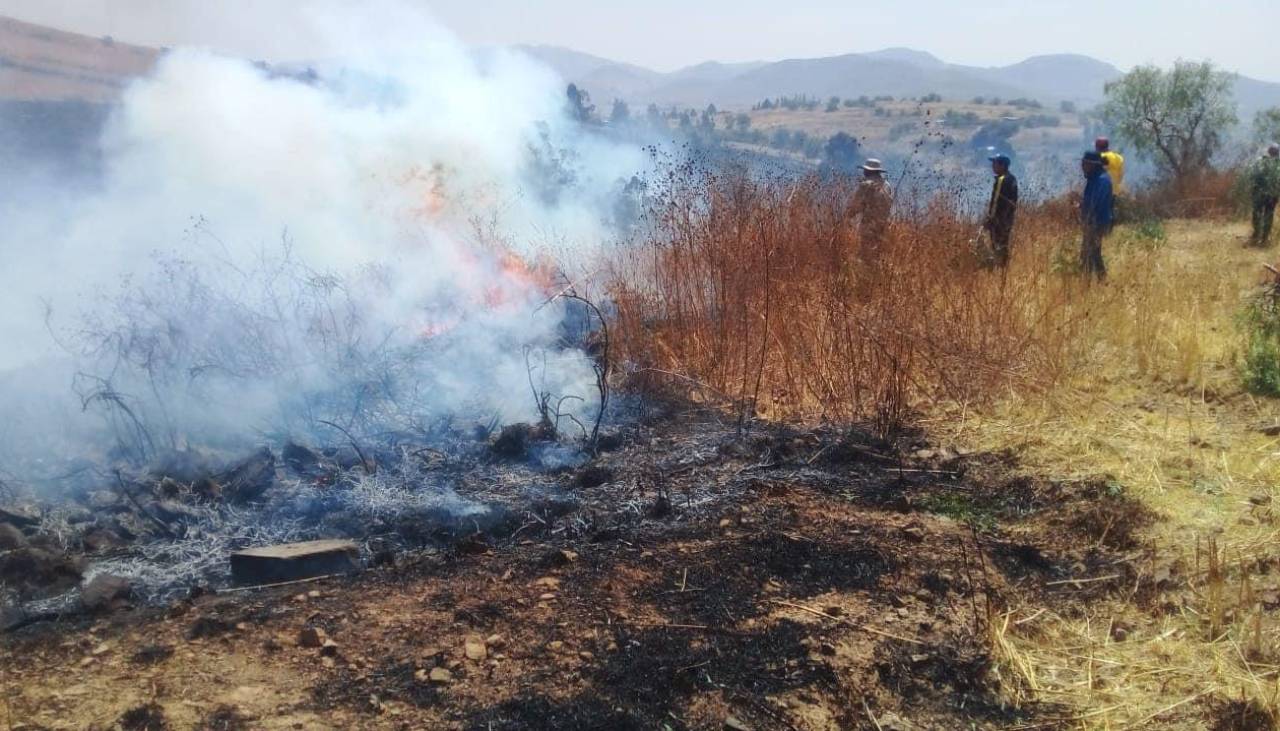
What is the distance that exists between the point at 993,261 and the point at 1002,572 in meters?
4.48

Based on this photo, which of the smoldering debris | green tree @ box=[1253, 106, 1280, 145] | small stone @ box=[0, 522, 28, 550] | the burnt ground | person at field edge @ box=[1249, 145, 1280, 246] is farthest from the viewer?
green tree @ box=[1253, 106, 1280, 145]

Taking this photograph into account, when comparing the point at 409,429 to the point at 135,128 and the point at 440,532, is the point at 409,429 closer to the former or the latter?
the point at 440,532

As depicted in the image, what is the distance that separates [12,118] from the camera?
566 inches

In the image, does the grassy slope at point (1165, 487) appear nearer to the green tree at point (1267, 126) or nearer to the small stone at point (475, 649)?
the small stone at point (475, 649)

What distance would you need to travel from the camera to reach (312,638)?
3102 mm

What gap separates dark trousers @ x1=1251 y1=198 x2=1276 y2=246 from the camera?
12.0 metres

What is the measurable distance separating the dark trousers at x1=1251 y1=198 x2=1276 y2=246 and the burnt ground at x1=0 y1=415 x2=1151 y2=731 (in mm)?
10299

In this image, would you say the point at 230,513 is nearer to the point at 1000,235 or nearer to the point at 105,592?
the point at 105,592

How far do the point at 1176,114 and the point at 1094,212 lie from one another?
518 inches

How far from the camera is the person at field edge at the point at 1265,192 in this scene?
11.7 metres

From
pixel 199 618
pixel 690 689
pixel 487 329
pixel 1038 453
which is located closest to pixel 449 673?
pixel 690 689

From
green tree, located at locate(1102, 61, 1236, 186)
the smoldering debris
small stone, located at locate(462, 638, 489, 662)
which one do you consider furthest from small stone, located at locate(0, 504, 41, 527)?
green tree, located at locate(1102, 61, 1236, 186)

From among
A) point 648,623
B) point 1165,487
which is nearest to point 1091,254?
point 1165,487

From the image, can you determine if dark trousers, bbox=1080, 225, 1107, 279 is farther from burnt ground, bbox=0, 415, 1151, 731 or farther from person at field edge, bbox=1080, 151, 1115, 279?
burnt ground, bbox=0, 415, 1151, 731
